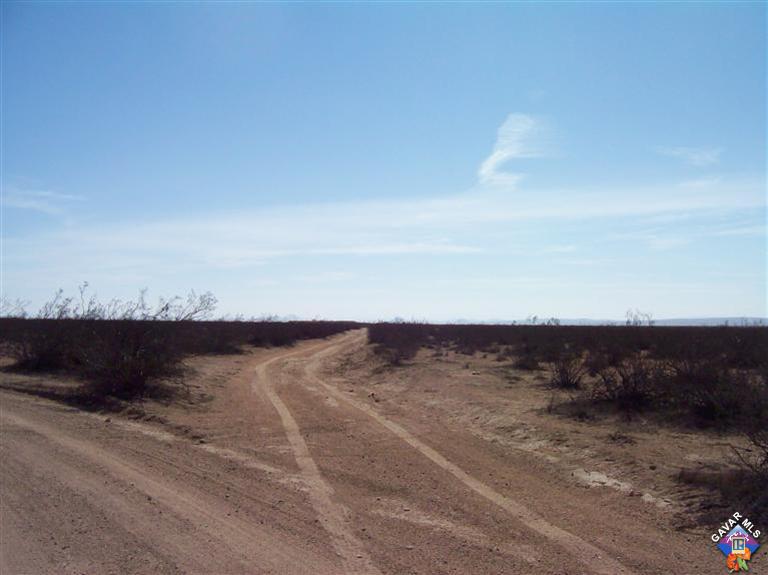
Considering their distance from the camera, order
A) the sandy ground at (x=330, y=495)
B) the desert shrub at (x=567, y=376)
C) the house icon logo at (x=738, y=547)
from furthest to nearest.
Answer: the desert shrub at (x=567, y=376)
the sandy ground at (x=330, y=495)
the house icon logo at (x=738, y=547)

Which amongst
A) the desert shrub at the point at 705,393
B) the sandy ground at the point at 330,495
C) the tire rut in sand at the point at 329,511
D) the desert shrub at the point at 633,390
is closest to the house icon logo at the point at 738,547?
the sandy ground at the point at 330,495

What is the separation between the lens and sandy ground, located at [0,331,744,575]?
21.1 feet

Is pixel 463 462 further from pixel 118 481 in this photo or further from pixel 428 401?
pixel 428 401

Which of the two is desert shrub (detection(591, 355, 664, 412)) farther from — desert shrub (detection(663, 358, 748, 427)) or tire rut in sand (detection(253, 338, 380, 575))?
tire rut in sand (detection(253, 338, 380, 575))

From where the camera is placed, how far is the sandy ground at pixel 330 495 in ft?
21.1

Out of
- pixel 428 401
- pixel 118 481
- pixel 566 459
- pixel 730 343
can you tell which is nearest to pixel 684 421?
pixel 566 459

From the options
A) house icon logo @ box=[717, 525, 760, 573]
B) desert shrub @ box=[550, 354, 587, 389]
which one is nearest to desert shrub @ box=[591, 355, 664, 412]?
desert shrub @ box=[550, 354, 587, 389]

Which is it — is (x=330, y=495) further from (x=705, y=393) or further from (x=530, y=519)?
(x=705, y=393)

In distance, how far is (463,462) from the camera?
1064 cm

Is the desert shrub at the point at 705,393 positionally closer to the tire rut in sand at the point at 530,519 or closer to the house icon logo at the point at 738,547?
the house icon logo at the point at 738,547

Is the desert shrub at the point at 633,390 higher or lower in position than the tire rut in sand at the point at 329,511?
higher

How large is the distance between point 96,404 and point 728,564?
14.9m

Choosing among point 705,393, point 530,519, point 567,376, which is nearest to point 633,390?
point 705,393

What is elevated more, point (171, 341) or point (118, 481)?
point (171, 341)
